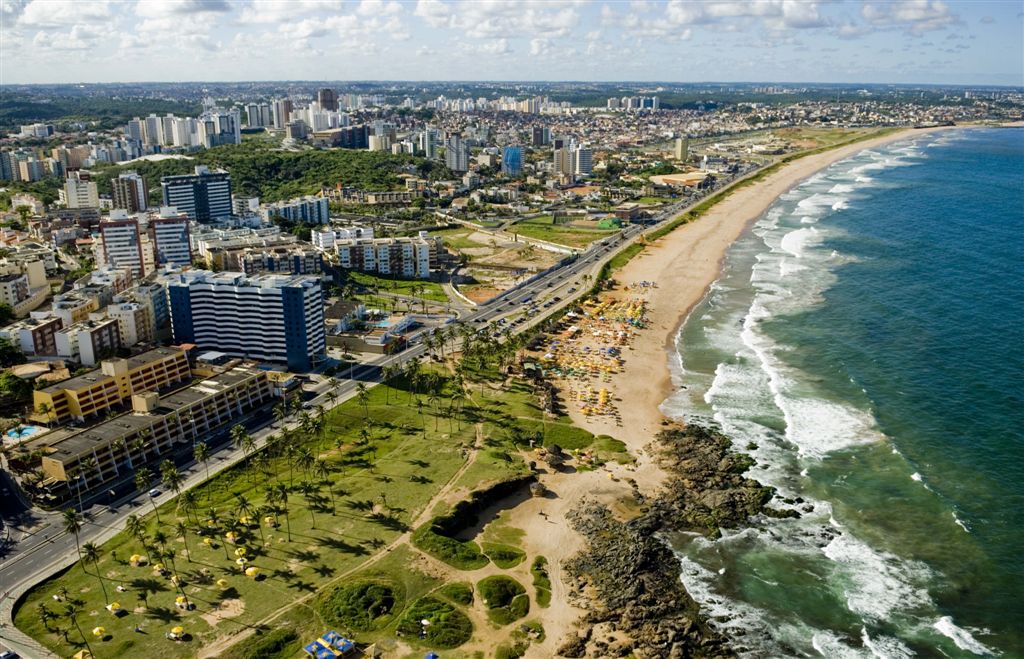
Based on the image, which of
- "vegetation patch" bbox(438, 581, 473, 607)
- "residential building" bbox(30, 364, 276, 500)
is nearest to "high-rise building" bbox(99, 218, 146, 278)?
"residential building" bbox(30, 364, 276, 500)

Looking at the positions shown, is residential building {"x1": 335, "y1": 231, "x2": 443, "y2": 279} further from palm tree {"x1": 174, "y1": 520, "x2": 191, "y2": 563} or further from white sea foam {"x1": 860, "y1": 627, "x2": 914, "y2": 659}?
white sea foam {"x1": 860, "y1": 627, "x2": 914, "y2": 659}

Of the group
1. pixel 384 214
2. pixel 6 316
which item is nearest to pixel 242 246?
pixel 6 316

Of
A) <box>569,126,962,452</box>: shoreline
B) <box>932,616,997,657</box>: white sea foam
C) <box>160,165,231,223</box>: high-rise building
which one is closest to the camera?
<box>932,616,997,657</box>: white sea foam

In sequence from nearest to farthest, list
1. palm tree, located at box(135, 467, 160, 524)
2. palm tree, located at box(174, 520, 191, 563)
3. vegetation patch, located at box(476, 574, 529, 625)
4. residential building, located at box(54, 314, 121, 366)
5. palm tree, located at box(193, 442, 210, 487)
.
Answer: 1. vegetation patch, located at box(476, 574, 529, 625)
2. palm tree, located at box(174, 520, 191, 563)
3. palm tree, located at box(135, 467, 160, 524)
4. palm tree, located at box(193, 442, 210, 487)
5. residential building, located at box(54, 314, 121, 366)

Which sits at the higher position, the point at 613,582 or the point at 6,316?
the point at 6,316

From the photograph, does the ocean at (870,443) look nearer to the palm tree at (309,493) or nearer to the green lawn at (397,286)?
the palm tree at (309,493)

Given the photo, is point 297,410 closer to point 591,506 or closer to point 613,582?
point 591,506

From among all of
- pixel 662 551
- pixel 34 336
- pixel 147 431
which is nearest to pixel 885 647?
pixel 662 551
